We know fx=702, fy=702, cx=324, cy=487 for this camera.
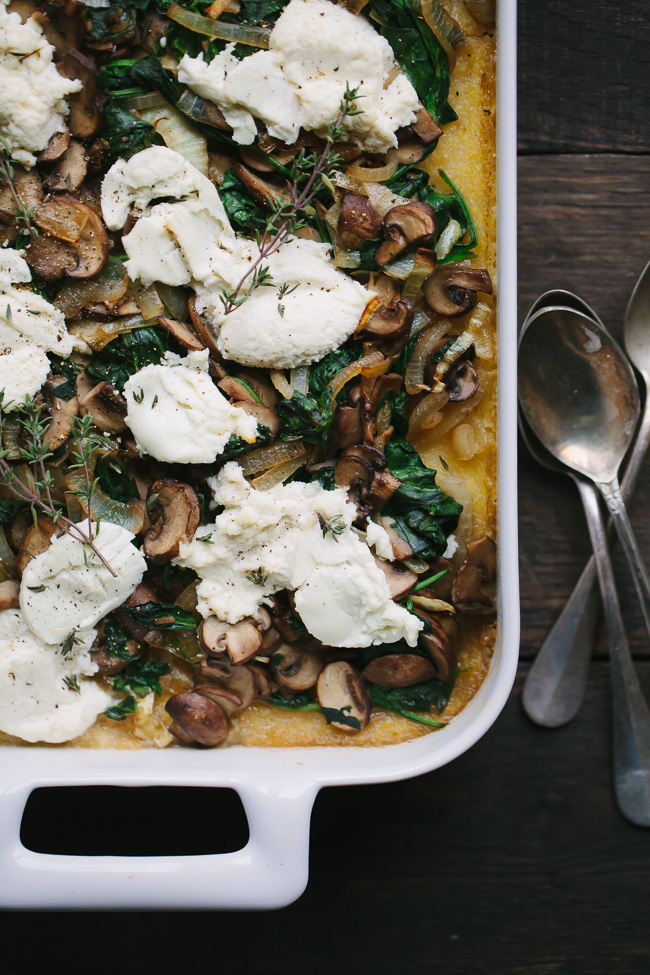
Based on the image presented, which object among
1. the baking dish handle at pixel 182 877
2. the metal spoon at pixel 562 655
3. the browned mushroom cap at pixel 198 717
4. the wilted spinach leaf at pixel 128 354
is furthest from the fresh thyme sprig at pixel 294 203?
the baking dish handle at pixel 182 877

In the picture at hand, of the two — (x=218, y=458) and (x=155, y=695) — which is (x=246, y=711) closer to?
(x=155, y=695)

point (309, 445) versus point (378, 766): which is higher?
point (309, 445)

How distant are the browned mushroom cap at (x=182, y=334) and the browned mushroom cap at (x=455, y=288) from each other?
698 millimetres

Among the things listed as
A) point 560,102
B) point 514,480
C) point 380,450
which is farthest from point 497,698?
point 560,102

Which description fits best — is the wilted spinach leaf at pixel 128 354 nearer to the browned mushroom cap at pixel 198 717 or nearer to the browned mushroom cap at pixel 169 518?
the browned mushroom cap at pixel 169 518

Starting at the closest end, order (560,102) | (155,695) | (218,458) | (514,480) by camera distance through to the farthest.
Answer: (514,480) < (218,458) < (155,695) < (560,102)

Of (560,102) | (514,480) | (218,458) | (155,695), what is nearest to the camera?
(514,480)

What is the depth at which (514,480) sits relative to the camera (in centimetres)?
195

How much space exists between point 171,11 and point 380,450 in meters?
1.39

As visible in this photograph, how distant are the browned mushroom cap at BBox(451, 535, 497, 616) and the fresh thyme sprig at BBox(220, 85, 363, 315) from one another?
912 millimetres

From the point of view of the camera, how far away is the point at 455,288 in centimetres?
207

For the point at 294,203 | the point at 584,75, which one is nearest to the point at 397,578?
the point at 294,203

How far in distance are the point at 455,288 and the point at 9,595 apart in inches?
64.2

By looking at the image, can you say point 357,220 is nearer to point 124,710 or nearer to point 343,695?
point 343,695
